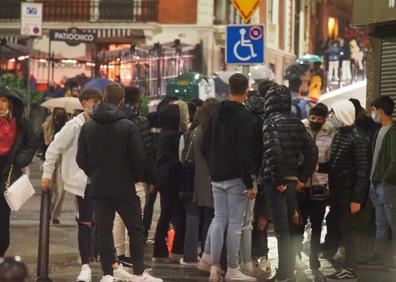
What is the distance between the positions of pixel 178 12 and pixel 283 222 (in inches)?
1122

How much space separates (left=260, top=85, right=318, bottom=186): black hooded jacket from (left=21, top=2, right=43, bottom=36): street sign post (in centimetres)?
1445

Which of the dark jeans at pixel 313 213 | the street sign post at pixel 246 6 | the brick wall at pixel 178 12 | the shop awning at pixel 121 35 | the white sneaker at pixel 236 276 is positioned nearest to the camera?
the white sneaker at pixel 236 276

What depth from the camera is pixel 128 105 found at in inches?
394

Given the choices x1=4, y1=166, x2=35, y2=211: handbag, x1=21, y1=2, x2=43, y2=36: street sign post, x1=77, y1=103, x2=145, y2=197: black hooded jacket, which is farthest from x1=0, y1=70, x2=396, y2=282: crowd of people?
x1=21, y1=2, x2=43, y2=36: street sign post

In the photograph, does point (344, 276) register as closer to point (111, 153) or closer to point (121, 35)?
point (111, 153)

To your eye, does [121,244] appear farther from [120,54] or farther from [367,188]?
[120,54]

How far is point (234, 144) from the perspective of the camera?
9109mm

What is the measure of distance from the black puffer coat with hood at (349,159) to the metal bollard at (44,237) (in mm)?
3088

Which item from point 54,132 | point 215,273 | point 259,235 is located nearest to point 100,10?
point 54,132

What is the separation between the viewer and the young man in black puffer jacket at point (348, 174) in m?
9.61

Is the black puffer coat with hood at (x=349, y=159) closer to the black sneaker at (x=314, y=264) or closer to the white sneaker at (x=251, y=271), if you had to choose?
the black sneaker at (x=314, y=264)

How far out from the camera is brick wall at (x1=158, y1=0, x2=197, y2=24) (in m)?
36.9

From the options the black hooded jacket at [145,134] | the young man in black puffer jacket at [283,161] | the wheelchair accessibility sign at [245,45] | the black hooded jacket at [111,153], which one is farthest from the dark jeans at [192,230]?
the wheelchair accessibility sign at [245,45]

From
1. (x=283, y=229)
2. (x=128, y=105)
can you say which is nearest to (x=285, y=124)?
(x=283, y=229)
